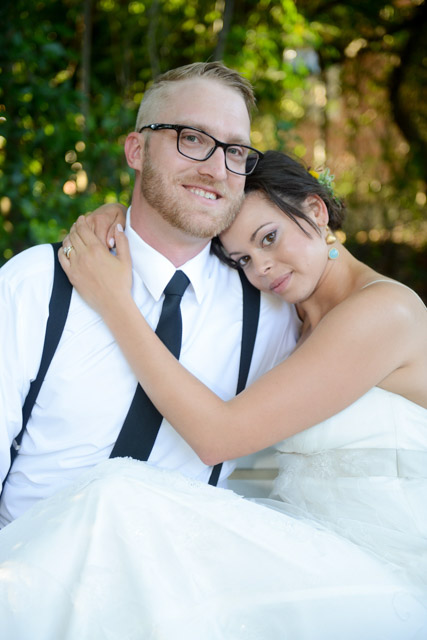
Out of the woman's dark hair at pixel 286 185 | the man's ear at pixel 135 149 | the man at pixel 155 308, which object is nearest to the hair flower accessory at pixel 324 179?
the woman's dark hair at pixel 286 185

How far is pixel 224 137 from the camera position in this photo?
7.13 ft

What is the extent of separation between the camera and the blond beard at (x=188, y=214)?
7.02 feet

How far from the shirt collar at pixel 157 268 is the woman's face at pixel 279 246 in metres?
0.13

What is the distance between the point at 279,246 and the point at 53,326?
2.54 feet

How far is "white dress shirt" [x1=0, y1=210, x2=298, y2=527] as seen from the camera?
6.52 feet

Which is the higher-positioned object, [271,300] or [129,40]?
[129,40]

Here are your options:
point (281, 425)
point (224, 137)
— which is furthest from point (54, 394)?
point (224, 137)

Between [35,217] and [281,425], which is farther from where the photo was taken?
[35,217]

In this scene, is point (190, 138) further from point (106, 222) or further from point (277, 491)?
point (277, 491)

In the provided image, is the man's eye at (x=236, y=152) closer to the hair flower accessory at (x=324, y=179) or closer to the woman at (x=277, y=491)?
the woman at (x=277, y=491)

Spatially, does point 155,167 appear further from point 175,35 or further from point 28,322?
point 175,35

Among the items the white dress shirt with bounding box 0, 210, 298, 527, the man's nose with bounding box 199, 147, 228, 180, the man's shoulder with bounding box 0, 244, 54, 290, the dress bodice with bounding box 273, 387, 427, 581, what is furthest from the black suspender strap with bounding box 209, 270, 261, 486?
the man's shoulder with bounding box 0, 244, 54, 290

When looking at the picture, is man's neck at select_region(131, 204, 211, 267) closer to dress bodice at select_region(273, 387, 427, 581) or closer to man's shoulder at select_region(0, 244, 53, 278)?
man's shoulder at select_region(0, 244, 53, 278)

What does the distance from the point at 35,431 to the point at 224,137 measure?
3.73 ft
